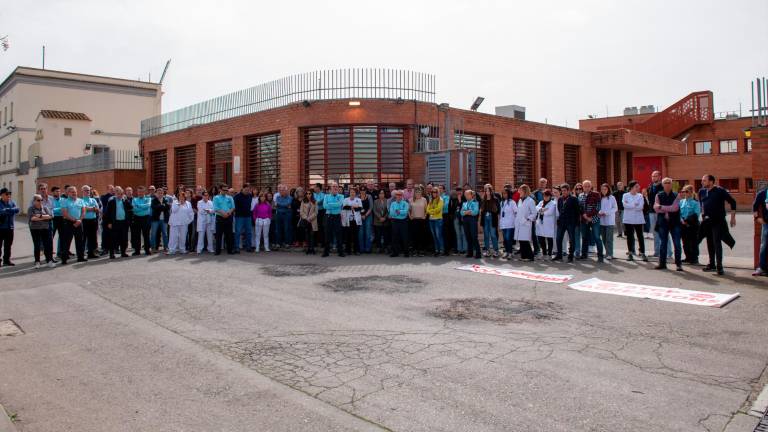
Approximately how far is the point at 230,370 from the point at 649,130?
3587 cm

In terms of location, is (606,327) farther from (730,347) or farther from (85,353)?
(85,353)

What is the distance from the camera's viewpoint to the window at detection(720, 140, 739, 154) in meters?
42.3

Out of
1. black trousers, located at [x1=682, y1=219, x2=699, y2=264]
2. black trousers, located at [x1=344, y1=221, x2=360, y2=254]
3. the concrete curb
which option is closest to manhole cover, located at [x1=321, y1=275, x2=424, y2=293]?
black trousers, located at [x1=344, y1=221, x2=360, y2=254]

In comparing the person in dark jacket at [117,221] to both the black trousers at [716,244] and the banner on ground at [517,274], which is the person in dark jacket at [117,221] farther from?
the black trousers at [716,244]

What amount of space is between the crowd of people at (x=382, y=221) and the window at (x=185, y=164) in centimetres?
750

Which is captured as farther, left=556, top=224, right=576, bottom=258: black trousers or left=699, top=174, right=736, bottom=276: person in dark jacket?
left=556, top=224, right=576, bottom=258: black trousers

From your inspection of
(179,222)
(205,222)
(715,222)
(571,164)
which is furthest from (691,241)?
(571,164)

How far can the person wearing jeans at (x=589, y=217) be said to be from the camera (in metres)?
13.0

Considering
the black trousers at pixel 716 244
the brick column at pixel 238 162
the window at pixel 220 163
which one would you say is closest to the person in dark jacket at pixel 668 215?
the black trousers at pixel 716 244

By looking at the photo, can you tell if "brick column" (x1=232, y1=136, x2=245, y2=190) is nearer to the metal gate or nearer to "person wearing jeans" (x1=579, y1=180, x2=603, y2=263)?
the metal gate

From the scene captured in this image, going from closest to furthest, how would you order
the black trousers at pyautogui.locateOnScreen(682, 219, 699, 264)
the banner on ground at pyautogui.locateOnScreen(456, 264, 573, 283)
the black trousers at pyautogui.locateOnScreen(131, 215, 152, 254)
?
the banner on ground at pyautogui.locateOnScreen(456, 264, 573, 283)
the black trousers at pyautogui.locateOnScreen(682, 219, 699, 264)
the black trousers at pyautogui.locateOnScreen(131, 215, 152, 254)

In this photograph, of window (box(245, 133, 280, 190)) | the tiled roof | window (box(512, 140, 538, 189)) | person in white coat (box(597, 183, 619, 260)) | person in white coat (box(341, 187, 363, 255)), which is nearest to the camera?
person in white coat (box(597, 183, 619, 260))

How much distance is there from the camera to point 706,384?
4.79m

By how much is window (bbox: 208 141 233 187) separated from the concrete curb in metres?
17.7
